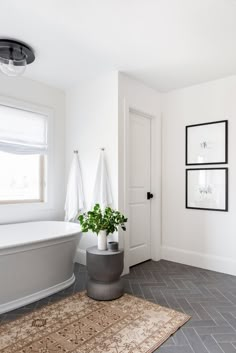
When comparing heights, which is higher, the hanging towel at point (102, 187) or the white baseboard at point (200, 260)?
the hanging towel at point (102, 187)

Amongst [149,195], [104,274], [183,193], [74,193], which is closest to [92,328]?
[104,274]

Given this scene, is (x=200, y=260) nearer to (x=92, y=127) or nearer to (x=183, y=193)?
(x=183, y=193)

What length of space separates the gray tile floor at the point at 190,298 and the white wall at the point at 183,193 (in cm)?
23

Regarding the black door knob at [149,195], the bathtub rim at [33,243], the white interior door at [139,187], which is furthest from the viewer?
the black door knob at [149,195]

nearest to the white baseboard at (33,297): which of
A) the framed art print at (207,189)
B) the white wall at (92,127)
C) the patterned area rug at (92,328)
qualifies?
the patterned area rug at (92,328)

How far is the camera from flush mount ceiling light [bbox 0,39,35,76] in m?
2.66

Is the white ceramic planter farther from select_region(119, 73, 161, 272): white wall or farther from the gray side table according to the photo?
select_region(119, 73, 161, 272): white wall

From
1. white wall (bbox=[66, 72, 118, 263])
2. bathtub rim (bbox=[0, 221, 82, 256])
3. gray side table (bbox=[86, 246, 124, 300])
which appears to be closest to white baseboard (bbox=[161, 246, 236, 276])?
white wall (bbox=[66, 72, 118, 263])

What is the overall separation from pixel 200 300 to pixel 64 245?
1578 millimetres

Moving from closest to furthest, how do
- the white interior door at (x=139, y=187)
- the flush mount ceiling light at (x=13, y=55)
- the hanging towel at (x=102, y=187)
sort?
the flush mount ceiling light at (x=13, y=55), the hanging towel at (x=102, y=187), the white interior door at (x=139, y=187)

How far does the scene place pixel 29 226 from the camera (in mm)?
3535

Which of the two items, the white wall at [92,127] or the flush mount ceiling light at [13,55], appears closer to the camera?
the flush mount ceiling light at [13,55]

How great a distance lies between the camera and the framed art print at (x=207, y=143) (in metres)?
3.55

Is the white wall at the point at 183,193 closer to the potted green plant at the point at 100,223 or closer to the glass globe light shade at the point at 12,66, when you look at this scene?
the potted green plant at the point at 100,223
